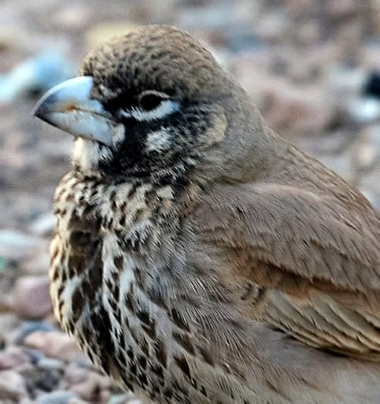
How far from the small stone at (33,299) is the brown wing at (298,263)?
52.3 inches

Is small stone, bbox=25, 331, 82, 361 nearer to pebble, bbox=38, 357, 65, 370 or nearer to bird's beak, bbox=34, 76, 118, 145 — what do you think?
pebble, bbox=38, 357, 65, 370

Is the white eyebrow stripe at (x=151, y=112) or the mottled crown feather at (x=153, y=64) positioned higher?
the mottled crown feather at (x=153, y=64)

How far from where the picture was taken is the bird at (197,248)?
11.7 feet

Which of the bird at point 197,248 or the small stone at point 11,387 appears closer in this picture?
the bird at point 197,248

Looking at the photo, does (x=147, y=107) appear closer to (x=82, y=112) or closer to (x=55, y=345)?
(x=82, y=112)

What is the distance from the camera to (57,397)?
14.2 ft

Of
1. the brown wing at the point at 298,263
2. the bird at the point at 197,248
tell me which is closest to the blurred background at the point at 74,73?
the bird at the point at 197,248

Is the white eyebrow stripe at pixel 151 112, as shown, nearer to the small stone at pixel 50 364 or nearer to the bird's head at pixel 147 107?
the bird's head at pixel 147 107

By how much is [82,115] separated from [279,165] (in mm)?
619

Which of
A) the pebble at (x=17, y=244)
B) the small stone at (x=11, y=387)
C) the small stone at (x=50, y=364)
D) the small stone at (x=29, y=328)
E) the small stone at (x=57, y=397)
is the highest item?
the pebble at (x=17, y=244)

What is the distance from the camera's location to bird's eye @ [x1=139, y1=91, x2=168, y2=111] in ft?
12.1

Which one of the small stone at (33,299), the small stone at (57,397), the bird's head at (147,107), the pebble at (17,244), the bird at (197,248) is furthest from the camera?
the pebble at (17,244)

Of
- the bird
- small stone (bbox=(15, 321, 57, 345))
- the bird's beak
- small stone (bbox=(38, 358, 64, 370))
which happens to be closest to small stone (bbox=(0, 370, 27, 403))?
small stone (bbox=(38, 358, 64, 370))

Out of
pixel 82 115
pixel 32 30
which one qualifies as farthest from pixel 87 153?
pixel 32 30
